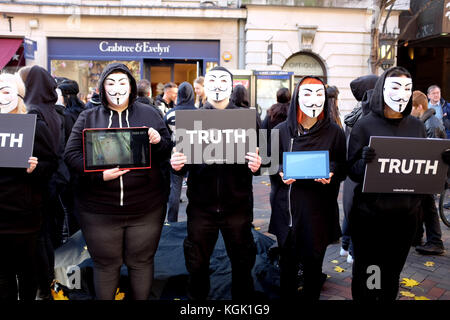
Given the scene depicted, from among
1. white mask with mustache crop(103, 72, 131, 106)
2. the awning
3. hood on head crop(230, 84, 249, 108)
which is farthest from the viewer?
the awning

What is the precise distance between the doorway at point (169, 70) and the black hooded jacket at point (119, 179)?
427 inches

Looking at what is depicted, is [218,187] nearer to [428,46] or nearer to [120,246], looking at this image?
[120,246]

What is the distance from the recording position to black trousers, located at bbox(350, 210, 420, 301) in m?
2.65

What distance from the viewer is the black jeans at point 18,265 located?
8.53ft

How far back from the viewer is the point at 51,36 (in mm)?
12625

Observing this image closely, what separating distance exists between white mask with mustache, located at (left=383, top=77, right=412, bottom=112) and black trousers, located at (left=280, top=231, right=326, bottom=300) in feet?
3.95

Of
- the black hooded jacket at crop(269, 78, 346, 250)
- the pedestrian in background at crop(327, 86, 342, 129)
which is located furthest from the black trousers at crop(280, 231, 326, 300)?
the pedestrian in background at crop(327, 86, 342, 129)

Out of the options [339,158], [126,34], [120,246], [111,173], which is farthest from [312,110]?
[126,34]

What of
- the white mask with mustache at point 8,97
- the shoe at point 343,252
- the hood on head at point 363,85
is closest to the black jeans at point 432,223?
the shoe at point 343,252

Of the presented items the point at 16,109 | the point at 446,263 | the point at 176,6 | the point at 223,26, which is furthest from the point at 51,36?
the point at 446,263

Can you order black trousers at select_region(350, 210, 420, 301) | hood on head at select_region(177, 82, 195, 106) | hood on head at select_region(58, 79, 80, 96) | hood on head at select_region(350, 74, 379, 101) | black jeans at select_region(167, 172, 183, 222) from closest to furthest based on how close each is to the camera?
black trousers at select_region(350, 210, 420, 301) < hood on head at select_region(350, 74, 379, 101) < hood on head at select_region(58, 79, 80, 96) < hood on head at select_region(177, 82, 195, 106) < black jeans at select_region(167, 172, 183, 222)

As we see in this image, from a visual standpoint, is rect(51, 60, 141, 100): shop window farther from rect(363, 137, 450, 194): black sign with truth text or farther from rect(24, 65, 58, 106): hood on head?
rect(363, 137, 450, 194): black sign with truth text

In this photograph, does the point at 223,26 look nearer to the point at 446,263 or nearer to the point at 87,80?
the point at 87,80

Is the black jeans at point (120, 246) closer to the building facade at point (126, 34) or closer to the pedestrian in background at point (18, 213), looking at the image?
the pedestrian in background at point (18, 213)
